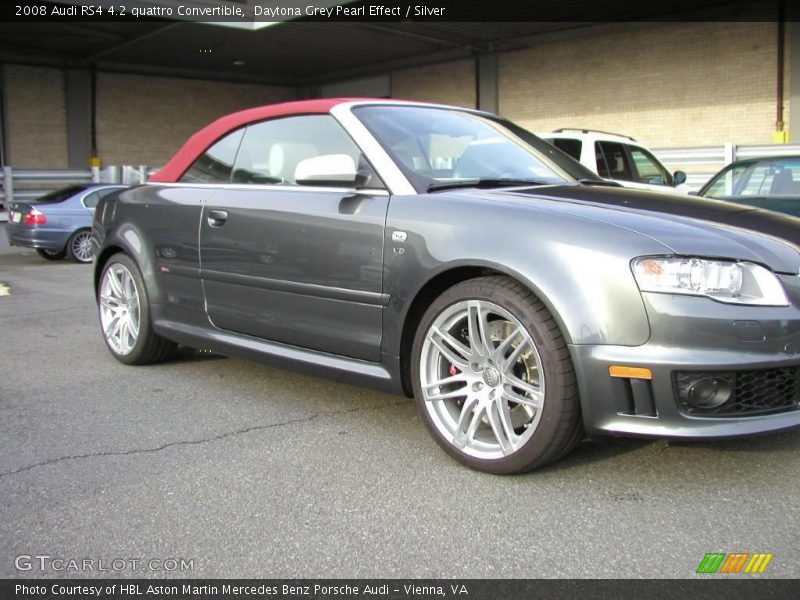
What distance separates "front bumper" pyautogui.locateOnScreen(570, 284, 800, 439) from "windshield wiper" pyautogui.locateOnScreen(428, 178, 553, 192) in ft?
3.54

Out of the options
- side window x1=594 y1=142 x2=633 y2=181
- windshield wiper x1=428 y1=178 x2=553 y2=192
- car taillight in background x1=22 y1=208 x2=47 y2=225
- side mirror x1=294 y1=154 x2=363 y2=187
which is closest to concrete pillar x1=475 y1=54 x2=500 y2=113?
side window x1=594 y1=142 x2=633 y2=181

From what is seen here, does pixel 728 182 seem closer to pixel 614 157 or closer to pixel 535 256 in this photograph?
pixel 614 157

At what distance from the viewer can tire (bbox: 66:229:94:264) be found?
13.5 meters

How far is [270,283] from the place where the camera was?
12.6ft

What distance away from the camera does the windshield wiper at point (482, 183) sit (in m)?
3.50

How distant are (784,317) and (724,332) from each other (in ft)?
0.87

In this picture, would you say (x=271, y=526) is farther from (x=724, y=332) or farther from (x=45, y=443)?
(x=724, y=332)

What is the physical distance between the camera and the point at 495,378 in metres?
3.08

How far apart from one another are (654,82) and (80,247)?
12.6 m

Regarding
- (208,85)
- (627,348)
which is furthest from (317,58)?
(627,348)

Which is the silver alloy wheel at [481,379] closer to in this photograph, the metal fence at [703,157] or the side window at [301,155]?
the side window at [301,155]

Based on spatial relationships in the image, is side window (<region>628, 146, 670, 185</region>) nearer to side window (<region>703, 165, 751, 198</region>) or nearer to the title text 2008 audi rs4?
side window (<region>703, 165, 751, 198</region>)

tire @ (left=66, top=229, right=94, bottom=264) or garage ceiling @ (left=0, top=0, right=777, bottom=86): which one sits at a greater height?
garage ceiling @ (left=0, top=0, right=777, bottom=86)

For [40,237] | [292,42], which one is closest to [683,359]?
[40,237]
